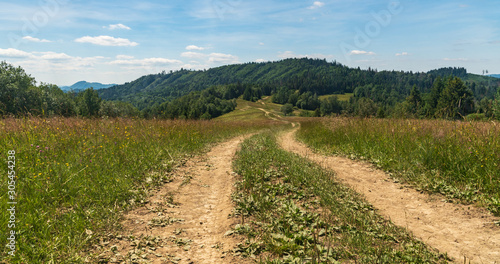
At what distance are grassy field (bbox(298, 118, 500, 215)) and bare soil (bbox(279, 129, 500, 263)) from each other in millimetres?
468

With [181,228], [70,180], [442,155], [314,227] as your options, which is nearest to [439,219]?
[314,227]

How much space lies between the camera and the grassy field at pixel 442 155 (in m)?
5.95

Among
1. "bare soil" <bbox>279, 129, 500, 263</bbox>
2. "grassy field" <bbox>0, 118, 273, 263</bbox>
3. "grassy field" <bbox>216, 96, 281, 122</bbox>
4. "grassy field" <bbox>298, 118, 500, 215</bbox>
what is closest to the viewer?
"grassy field" <bbox>0, 118, 273, 263</bbox>

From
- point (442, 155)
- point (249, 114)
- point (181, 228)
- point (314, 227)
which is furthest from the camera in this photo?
point (249, 114)

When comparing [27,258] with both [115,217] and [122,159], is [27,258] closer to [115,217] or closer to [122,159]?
[115,217]

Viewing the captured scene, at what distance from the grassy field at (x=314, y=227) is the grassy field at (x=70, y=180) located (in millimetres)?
2397

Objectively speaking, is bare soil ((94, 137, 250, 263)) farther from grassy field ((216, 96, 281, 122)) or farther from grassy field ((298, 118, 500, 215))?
grassy field ((216, 96, 281, 122))

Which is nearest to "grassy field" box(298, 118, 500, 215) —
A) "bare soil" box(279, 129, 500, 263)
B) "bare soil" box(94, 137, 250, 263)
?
"bare soil" box(279, 129, 500, 263)

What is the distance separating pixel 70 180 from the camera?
532cm

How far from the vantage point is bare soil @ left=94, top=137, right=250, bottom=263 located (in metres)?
3.62

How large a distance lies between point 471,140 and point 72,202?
992 centimetres

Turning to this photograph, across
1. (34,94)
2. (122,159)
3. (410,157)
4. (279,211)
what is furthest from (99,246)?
(34,94)

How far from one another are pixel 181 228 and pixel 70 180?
9.00 feet

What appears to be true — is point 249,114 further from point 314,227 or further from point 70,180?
point 314,227
